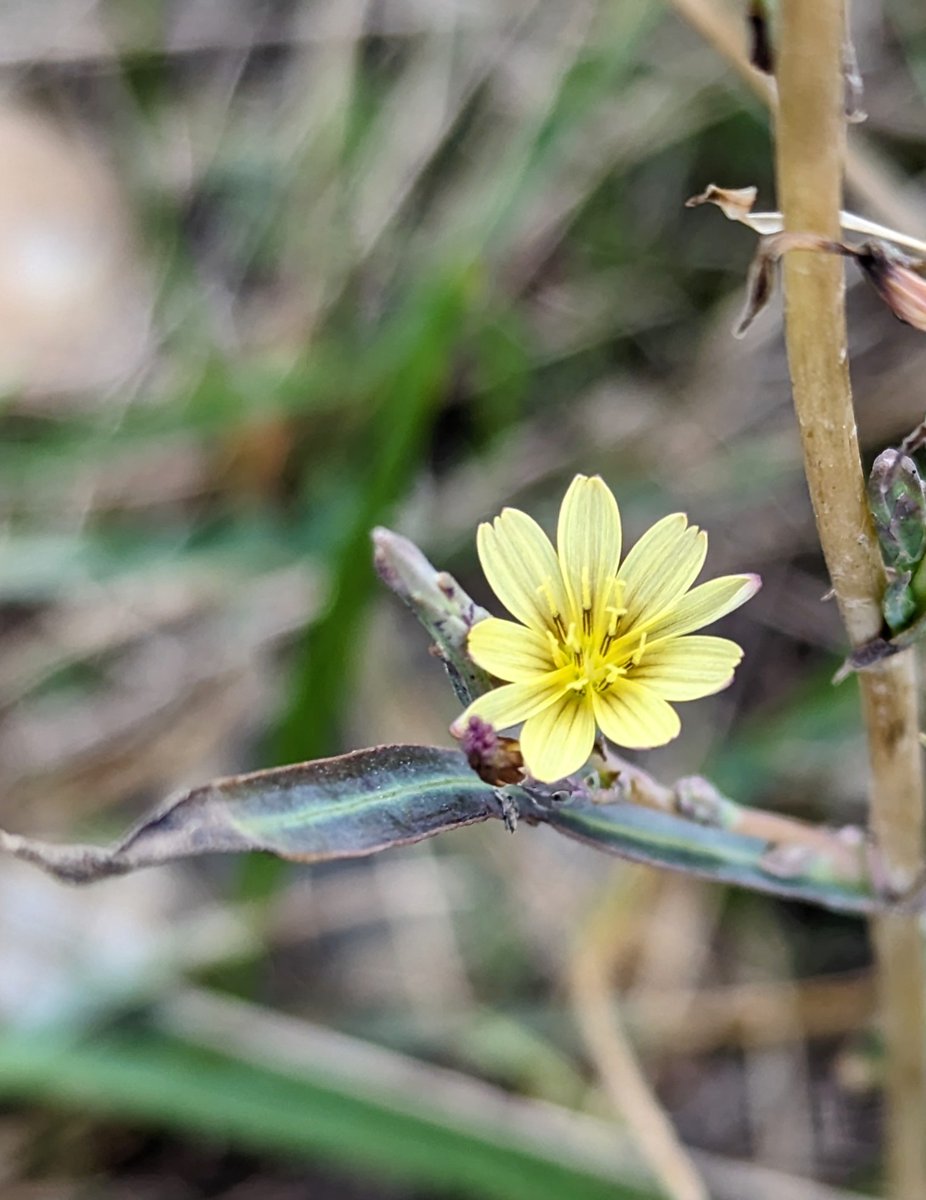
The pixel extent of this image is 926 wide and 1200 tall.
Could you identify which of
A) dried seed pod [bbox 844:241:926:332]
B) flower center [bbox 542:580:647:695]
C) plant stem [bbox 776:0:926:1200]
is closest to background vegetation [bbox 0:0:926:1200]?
plant stem [bbox 776:0:926:1200]

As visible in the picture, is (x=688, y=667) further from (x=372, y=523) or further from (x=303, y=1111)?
(x=303, y=1111)

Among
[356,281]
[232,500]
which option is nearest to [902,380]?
[356,281]

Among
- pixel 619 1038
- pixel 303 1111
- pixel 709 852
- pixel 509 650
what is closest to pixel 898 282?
pixel 509 650

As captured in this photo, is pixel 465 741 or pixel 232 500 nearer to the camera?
pixel 465 741

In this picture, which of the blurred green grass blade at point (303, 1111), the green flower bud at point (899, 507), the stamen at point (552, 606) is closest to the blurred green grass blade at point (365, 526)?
the blurred green grass blade at point (303, 1111)

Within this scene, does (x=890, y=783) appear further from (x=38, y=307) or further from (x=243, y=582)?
(x=38, y=307)

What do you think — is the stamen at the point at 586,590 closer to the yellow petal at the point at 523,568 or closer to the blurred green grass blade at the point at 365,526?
the yellow petal at the point at 523,568

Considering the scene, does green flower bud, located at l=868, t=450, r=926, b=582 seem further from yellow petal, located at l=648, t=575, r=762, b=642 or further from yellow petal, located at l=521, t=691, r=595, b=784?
yellow petal, located at l=521, t=691, r=595, b=784
